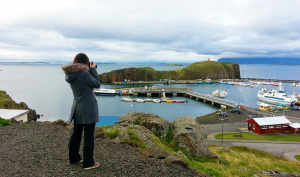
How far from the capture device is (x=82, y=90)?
4.22m

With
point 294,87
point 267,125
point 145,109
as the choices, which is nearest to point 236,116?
point 267,125

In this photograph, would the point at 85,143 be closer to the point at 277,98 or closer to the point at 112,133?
the point at 112,133

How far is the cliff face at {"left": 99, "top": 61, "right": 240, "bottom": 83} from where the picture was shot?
119 meters

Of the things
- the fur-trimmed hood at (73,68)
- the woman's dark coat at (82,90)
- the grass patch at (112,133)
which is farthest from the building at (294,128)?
the fur-trimmed hood at (73,68)

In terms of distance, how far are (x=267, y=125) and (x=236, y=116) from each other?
11.4 metres

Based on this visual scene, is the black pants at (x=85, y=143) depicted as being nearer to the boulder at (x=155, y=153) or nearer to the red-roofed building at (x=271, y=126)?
the boulder at (x=155, y=153)

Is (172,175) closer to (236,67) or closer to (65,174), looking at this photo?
(65,174)

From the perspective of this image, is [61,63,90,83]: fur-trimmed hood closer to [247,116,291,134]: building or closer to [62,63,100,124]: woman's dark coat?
[62,63,100,124]: woman's dark coat

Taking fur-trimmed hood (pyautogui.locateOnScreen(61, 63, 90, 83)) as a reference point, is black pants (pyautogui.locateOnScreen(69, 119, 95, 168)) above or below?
below

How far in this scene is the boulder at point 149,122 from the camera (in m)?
9.88

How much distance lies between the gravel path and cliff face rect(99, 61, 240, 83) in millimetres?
111399

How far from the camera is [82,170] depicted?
4.48 meters

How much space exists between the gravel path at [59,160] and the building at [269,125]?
89.6 feet

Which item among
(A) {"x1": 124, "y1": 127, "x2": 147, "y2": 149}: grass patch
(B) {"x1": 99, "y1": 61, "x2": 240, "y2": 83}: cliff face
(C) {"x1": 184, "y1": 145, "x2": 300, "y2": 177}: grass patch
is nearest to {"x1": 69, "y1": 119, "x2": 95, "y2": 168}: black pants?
(A) {"x1": 124, "y1": 127, "x2": 147, "y2": 149}: grass patch
